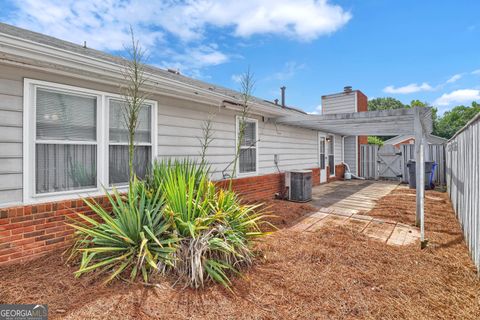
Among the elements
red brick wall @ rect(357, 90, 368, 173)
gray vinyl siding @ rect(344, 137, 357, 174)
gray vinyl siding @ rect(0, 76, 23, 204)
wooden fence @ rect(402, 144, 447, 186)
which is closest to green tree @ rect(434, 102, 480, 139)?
red brick wall @ rect(357, 90, 368, 173)

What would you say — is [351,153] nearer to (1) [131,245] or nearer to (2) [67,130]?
(1) [131,245]

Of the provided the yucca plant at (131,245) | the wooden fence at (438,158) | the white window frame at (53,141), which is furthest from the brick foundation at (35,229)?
the wooden fence at (438,158)

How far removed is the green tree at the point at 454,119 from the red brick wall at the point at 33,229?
56435 mm

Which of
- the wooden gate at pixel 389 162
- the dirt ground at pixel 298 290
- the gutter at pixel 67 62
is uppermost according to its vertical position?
the gutter at pixel 67 62

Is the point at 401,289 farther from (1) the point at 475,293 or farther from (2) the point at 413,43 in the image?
(2) the point at 413,43

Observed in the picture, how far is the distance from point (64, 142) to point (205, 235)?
246 cm

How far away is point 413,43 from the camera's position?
1141 centimetres

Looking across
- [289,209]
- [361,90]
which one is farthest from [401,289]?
[361,90]

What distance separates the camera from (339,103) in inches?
559

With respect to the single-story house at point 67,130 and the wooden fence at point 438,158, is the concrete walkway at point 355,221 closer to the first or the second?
the single-story house at point 67,130

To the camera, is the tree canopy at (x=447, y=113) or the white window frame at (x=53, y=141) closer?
the white window frame at (x=53, y=141)

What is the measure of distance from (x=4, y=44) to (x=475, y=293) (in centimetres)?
580

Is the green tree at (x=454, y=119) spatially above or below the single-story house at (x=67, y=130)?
above

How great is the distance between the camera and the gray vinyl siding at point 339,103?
13695mm
